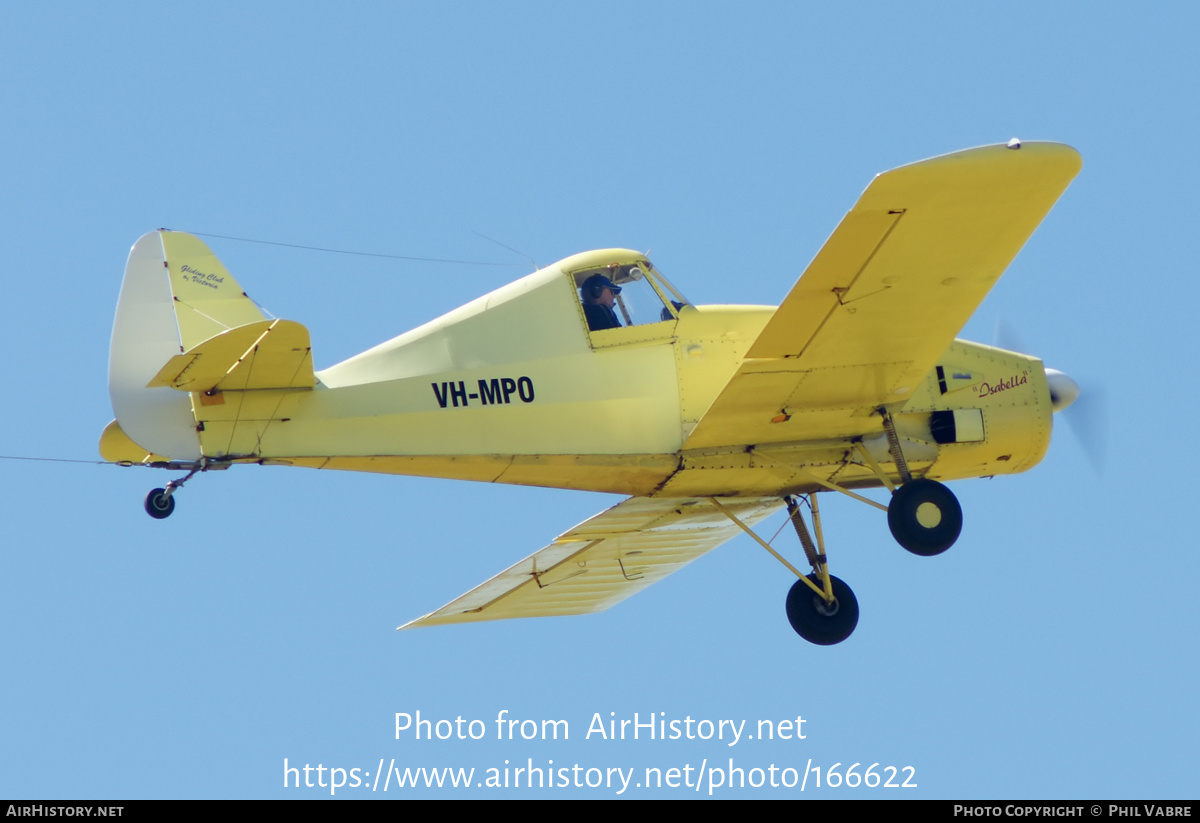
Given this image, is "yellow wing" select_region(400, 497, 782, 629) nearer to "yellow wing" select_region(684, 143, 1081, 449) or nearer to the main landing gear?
"yellow wing" select_region(684, 143, 1081, 449)

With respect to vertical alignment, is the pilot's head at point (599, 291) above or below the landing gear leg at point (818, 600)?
above

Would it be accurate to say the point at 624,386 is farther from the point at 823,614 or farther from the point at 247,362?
the point at 823,614

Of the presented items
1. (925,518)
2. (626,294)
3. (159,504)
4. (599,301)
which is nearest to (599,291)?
(599,301)

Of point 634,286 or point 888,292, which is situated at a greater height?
point 634,286

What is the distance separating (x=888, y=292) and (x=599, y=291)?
7.79 ft

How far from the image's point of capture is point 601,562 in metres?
15.4

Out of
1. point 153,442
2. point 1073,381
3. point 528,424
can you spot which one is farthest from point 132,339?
point 1073,381

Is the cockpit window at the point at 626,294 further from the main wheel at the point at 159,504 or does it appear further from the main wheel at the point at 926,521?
the main wheel at the point at 159,504

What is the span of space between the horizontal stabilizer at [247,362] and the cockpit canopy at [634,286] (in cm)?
219

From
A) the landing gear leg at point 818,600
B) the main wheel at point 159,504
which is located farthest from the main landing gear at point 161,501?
the landing gear leg at point 818,600

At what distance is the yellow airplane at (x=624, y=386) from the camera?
1093cm

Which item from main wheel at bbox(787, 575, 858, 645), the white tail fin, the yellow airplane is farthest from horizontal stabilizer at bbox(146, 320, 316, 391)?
main wheel at bbox(787, 575, 858, 645)

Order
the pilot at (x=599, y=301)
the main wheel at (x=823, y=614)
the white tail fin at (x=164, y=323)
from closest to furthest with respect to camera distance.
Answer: the white tail fin at (x=164, y=323) → the pilot at (x=599, y=301) → the main wheel at (x=823, y=614)

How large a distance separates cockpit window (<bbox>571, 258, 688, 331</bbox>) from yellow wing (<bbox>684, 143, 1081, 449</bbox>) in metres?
0.96
